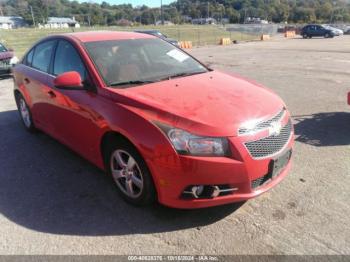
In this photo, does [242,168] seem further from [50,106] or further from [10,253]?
[50,106]

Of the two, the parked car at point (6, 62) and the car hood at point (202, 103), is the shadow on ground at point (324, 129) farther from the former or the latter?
the parked car at point (6, 62)

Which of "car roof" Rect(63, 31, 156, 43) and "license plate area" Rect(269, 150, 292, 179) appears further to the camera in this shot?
"car roof" Rect(63, 31, 156, 43)

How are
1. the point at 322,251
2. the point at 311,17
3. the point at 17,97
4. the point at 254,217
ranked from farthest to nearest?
the point at 311,17, the point at 17,97, the point at 254,217, the point at 322,251

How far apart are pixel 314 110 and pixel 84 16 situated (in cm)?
10773

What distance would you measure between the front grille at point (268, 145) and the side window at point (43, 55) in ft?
10.4

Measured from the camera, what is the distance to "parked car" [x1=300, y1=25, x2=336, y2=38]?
133 feet

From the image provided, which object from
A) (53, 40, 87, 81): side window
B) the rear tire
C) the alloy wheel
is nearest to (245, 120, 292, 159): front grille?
the alloy wheel

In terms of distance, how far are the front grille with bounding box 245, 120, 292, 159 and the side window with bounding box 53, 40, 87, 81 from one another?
201 cm

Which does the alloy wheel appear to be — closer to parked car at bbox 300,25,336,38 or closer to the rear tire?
the rear tire

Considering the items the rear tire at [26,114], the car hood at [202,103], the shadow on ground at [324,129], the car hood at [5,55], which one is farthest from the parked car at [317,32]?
the car hood at [202,103]

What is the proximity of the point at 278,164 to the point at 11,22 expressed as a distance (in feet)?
340

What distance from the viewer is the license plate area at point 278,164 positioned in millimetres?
3142

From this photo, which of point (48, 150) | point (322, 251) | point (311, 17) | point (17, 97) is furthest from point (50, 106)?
point (311, 17)

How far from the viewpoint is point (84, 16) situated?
105 metres
